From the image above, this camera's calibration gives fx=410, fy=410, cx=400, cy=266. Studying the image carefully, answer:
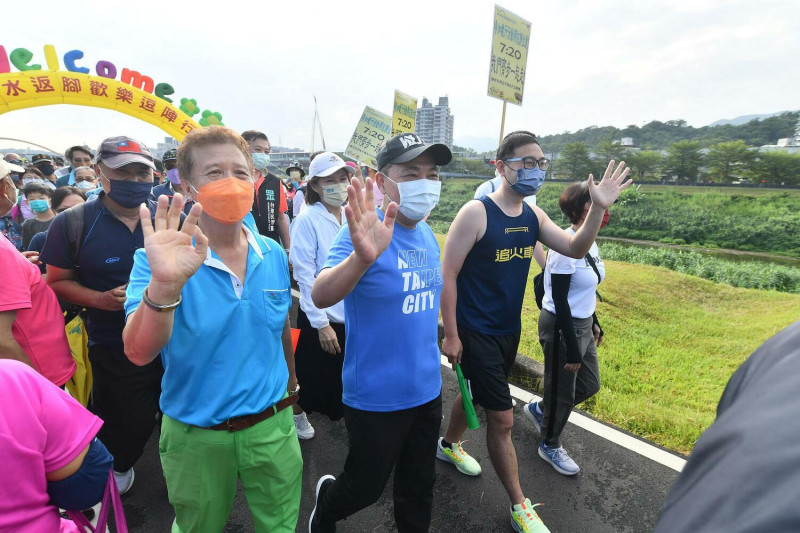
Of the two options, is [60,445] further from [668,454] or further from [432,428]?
[668,454]

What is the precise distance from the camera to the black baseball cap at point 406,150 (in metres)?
1.97

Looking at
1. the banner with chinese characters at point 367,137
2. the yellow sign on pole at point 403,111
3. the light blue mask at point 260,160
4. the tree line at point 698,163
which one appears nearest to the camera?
the light blue mask at point 260,160

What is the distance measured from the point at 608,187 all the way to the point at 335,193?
1.96 metres

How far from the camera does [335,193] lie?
3256 millimetres

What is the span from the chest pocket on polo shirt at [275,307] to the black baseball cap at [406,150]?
821mm

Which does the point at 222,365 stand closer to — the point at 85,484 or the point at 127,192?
the point at 85,484

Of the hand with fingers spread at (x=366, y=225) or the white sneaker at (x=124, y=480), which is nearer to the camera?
the hand with fingers spread at (x=366, y=225)

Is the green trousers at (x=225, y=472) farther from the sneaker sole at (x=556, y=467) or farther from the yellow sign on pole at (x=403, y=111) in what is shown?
the yellow sign on pole at (x=403, y=111)

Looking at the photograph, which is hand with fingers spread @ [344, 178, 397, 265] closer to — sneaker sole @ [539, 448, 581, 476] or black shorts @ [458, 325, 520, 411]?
black shorts @ [458, 325, 520, 411]

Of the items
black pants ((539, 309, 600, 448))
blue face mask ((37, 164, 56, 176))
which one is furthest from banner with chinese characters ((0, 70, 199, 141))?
black pants ((539, 309, 600, 448))

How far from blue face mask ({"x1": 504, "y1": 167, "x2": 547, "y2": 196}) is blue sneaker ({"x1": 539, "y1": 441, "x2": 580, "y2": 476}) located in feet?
5.88

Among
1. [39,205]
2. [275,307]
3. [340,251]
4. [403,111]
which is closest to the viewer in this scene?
[275,307]

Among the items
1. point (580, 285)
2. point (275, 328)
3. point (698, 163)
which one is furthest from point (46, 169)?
point (698, 163)

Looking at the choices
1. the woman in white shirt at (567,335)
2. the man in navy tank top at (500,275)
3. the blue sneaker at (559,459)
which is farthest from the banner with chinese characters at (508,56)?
the blue sneaker at (559,459)
